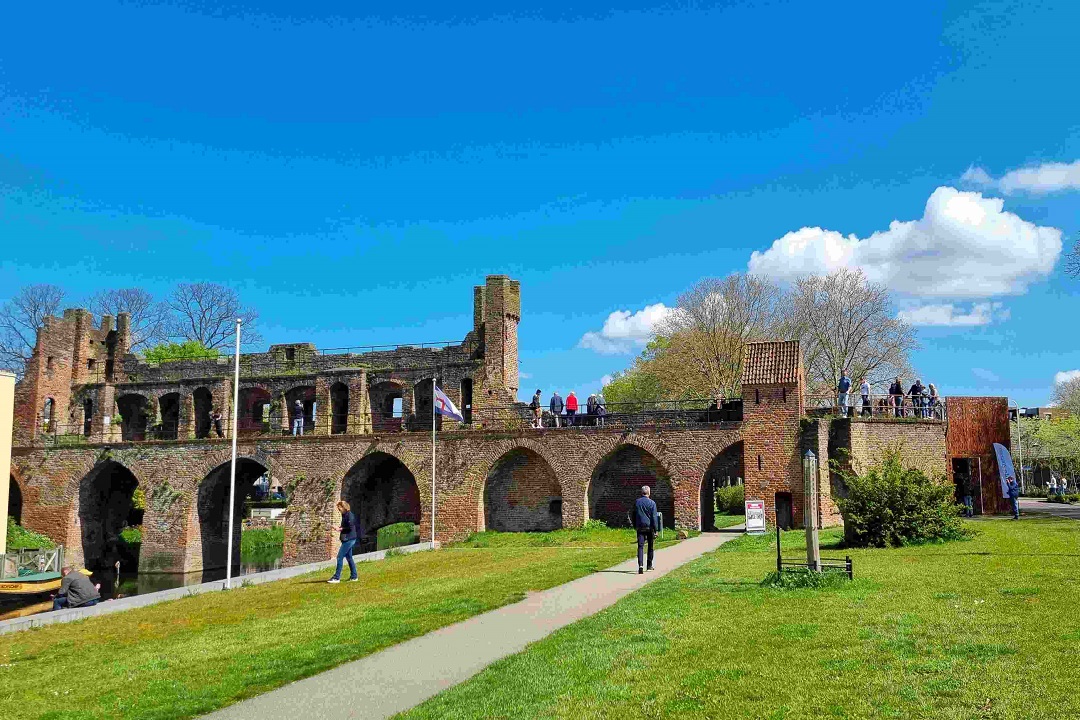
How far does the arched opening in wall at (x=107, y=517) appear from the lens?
1668 inches

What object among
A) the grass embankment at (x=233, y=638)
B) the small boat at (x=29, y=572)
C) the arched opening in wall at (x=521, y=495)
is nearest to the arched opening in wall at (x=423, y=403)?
the arched opening in wall at (x=521, y=495)

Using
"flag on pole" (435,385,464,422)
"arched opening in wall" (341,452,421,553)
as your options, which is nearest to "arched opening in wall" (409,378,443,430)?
"arched opening in wall" (341,452,421,553)

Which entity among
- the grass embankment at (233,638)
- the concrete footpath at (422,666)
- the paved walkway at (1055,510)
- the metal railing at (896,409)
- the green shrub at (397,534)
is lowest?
the green shrub at (397,534)

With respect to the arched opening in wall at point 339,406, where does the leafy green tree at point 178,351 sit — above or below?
above

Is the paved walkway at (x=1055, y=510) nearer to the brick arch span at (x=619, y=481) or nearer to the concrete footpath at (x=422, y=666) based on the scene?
the brick arch span at (x=619, y=481)

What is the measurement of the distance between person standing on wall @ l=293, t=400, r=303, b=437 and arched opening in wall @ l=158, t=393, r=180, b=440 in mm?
6990

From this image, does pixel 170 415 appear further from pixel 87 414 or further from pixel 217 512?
pixel 217 512

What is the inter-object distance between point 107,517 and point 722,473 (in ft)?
97.4

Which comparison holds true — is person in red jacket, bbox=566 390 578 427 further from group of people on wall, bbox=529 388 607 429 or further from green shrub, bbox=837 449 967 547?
green shrub, bbox=837 449 967 547

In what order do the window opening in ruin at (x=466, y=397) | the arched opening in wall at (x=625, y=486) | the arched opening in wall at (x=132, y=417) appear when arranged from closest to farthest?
the arched opening in wall at (x=625, y=486) < the window opening in ruin at (x=466, y=397) < the arched opening in wall at (x=132, y=417)

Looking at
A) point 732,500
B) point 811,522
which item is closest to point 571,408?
point 732,500

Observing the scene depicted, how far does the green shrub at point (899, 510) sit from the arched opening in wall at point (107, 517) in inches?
1380

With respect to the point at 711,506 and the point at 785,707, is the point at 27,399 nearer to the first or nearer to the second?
the point at 711,506

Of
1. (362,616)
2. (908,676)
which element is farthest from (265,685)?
(908,676)
